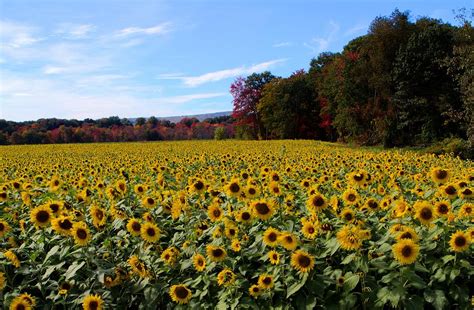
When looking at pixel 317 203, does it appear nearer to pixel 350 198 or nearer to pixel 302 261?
pixel 350 198

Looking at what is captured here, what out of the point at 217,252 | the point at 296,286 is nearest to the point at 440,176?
the point at 296,286

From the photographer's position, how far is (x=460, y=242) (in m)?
3.47

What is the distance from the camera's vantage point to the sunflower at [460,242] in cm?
345

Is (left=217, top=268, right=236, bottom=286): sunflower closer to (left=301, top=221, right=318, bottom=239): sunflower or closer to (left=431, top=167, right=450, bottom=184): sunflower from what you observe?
(left=301, top=221, right=318, bottom=239): sunflower

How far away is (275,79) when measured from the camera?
63.5 meters

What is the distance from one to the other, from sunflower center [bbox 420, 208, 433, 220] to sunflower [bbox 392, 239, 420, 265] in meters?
0.60

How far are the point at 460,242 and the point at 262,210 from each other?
5.65 feet

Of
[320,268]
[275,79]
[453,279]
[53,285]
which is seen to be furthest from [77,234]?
[275,79]

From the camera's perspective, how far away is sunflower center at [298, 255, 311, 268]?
3496mm

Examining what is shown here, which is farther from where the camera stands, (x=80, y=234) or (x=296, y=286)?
(x=80, y=234)

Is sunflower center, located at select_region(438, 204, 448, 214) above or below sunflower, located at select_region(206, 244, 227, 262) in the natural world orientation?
above

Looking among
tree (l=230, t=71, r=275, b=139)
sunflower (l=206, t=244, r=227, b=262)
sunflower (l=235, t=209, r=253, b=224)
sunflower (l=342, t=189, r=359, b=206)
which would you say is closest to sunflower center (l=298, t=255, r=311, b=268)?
sunflower (l=206, t=244, r=227, b=262)

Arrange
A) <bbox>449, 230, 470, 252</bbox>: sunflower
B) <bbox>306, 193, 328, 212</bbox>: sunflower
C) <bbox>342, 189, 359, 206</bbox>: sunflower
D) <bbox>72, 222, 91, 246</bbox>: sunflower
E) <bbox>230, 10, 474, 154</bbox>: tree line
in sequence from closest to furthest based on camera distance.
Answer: <bbox>449, 230, 470, 252</bbox>: sunflower
<bbox>72, 222, 91, 246</bbox>: sunflower
<bbox>306, 193, 328, 212</bbox>: sunflower
<bbox>342, 189, 359, 206</bbox>: sunflower
<bbox>230, 10, 474, 154</bbox>: tree line

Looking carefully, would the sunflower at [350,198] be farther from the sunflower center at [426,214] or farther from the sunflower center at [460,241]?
the sunflower center at [460,241]
